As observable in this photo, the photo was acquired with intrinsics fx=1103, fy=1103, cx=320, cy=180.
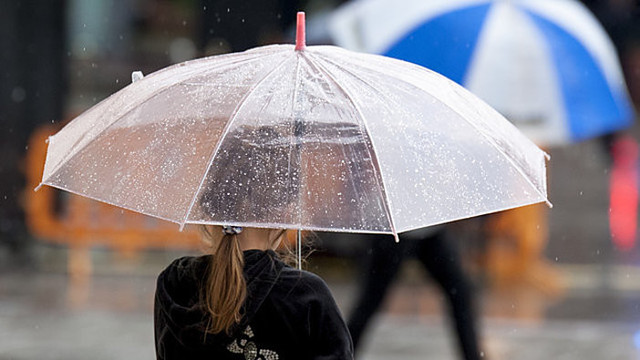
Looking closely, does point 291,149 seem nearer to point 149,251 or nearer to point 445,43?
point 445,43

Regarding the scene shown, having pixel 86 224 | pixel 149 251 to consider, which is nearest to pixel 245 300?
pixel 86 224

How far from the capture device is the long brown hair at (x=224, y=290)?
8.46ft

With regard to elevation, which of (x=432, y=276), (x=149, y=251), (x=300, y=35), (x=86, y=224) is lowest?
(x=149, y=251)

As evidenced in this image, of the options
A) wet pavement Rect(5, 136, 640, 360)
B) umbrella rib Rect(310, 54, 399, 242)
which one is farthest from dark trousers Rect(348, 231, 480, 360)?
umbrella rib Rect(310, 54, 399, 242)

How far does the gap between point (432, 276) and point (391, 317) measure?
8.70 feet

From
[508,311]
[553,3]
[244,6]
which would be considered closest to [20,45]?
[244,6]

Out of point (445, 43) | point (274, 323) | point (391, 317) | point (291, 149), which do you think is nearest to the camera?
point (274, 323)

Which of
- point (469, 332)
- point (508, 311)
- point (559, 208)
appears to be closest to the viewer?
point (469, 332)

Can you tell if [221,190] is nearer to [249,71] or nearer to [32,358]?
[249,71]

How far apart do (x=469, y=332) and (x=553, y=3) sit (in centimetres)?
188

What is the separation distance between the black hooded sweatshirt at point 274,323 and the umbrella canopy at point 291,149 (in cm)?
14

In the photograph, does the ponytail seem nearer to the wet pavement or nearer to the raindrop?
the wet pavement

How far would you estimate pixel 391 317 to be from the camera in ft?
26.5

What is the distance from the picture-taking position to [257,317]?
2594mm
